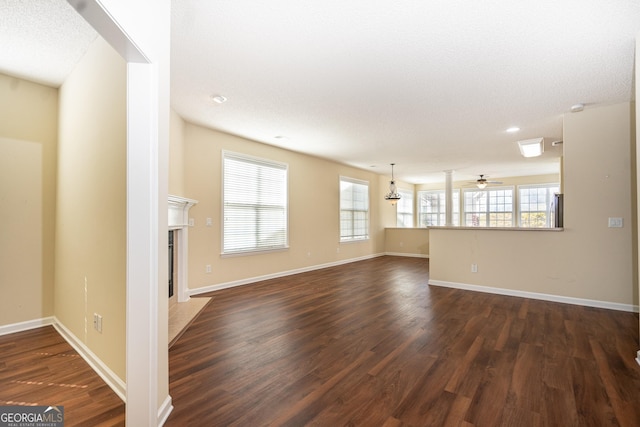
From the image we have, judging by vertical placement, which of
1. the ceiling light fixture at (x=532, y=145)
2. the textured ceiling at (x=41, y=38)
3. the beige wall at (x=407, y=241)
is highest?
the textured ceiling at (x=41, y=38)

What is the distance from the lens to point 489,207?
10.3 metres

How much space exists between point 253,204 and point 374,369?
3.72 m

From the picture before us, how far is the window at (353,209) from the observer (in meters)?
7.64

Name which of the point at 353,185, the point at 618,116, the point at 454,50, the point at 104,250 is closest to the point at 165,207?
the point at 104,250

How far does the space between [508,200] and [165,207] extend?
11014mm

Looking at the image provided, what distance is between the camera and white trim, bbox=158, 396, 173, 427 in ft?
5.22

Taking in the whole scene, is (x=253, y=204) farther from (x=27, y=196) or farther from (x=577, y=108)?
(x=577, y=108)

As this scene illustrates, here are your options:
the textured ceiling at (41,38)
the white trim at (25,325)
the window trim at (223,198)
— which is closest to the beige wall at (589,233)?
the window trim at (223,198)

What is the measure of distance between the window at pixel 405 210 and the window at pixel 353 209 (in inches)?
91.9

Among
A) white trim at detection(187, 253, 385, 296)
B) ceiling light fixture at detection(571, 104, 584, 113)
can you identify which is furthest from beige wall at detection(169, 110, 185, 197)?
ceiling light fixture at detection(571, 104, 584, 113)

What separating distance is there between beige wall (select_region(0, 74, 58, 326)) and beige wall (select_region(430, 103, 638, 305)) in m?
5.92

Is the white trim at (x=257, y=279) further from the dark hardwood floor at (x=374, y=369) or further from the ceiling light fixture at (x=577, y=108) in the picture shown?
the ceiling light fixture at (x=577, y=108)

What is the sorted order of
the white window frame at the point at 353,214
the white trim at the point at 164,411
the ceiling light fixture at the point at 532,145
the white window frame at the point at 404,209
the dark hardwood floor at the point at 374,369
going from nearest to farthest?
1. the white trim at the point at 164,411
2. the dark hardwood floor at the point at 374,369
3. the ceiling light fixture at the point at 532,145
4. the white window frame at the point at 353,214
5. the white window frame at the point at 404,209

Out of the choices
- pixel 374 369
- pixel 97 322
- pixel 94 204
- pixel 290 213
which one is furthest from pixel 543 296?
pixel 94 204
